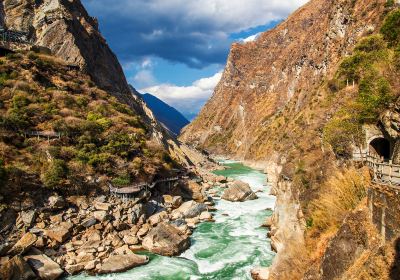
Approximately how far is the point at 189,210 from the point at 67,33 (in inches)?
2093

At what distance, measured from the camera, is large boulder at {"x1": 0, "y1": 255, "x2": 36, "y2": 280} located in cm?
2261

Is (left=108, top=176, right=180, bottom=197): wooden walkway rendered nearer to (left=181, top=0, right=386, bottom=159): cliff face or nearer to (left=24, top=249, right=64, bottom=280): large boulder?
(left=24, top=249, right=64, bottom=280): large boulder

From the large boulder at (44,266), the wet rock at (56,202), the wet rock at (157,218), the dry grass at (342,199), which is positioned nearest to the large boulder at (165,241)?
the wet rock at (157,218)

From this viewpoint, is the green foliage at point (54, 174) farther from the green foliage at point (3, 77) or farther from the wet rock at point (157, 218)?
the green foliage at point (3, 77)

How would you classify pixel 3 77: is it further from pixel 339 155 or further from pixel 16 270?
pixel 339 155

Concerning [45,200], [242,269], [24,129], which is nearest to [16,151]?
[24,129]

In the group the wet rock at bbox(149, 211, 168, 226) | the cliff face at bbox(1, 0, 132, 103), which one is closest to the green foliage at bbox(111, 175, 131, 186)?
the wet rock at bbox(149, 211, 168, 226)

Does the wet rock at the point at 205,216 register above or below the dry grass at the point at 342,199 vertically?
below

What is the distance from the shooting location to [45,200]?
33.9 m

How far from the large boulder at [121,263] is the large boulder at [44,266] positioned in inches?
119

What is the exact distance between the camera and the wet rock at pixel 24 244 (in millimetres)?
26111

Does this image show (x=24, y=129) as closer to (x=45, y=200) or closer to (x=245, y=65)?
(x=45, y=200)

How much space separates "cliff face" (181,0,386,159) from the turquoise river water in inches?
1795

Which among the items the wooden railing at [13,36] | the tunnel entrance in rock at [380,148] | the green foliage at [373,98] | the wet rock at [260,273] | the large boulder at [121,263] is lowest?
the large boulder at [121,263]
